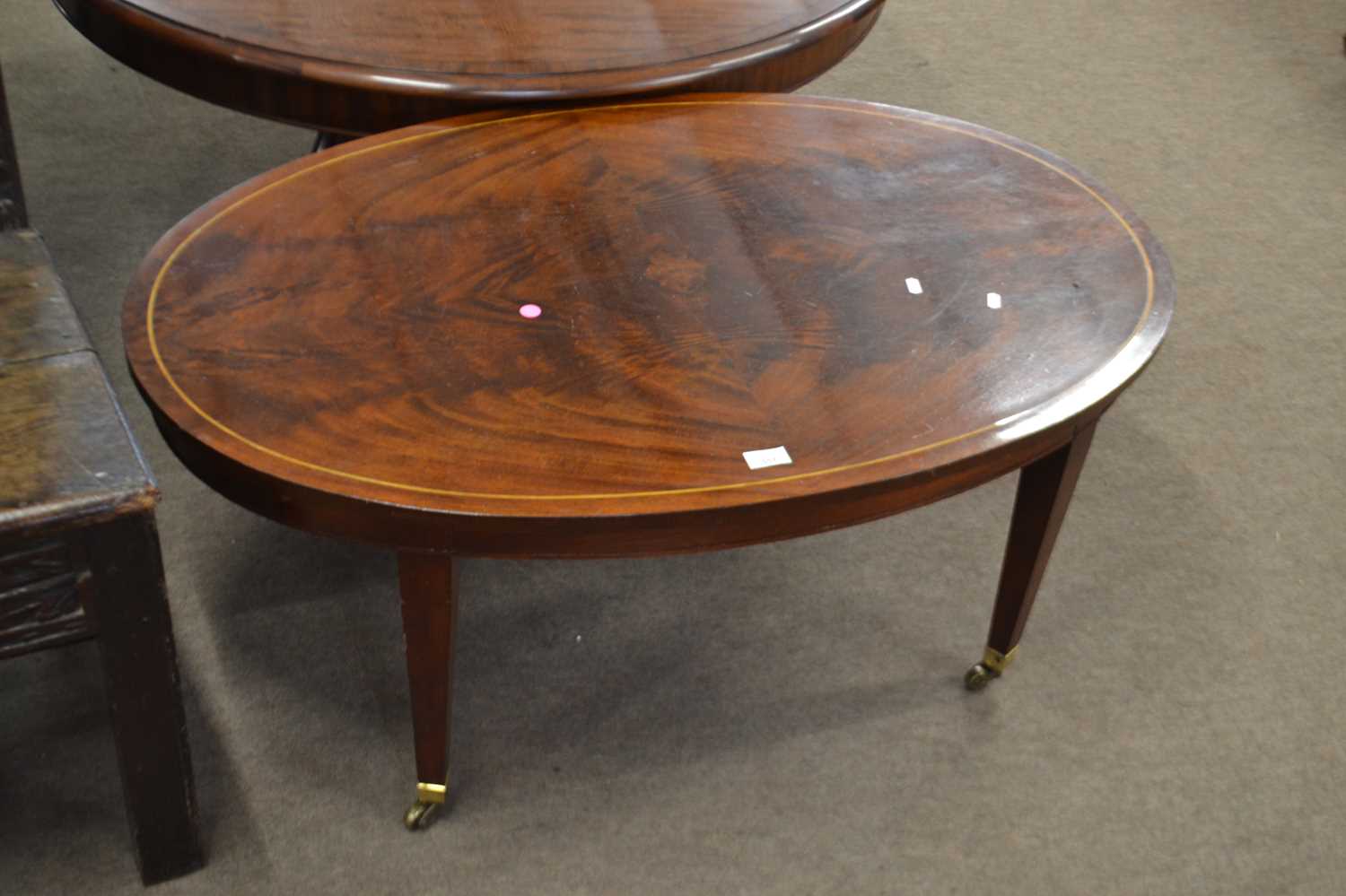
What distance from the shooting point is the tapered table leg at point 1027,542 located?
134 centimetres

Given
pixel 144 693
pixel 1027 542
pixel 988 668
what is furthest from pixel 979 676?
pixel 144 693

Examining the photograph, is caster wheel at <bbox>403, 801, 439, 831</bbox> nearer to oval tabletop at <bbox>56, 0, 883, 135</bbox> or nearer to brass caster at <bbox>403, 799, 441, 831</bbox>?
brass caster at <bbox>403, 799, 441, 831</bbox>

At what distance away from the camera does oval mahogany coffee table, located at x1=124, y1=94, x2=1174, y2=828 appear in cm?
111

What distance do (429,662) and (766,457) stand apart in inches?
12.9

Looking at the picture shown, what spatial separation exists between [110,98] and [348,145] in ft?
3.82

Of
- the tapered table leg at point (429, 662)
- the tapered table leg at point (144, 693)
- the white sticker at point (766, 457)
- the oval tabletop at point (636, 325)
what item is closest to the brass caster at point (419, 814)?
the tapered table leg at point (429, 662)

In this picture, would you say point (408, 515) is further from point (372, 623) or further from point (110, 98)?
point (110, 98)

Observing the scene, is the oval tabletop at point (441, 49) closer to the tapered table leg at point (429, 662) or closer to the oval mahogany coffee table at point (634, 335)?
the oval mahogany coffee table at point (634, 335)

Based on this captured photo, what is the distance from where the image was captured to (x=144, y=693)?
45.6 inches

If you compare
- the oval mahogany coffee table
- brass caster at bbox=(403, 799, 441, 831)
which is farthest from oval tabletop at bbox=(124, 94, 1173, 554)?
brass caster at bbox=(403, 799, 441, 831)

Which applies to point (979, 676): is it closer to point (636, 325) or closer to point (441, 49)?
point (636, 325)

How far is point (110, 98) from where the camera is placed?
2459 millimetres

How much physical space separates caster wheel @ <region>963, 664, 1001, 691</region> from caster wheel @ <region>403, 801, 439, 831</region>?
0.53 m

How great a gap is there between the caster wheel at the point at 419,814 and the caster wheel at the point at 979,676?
21.0 inches
